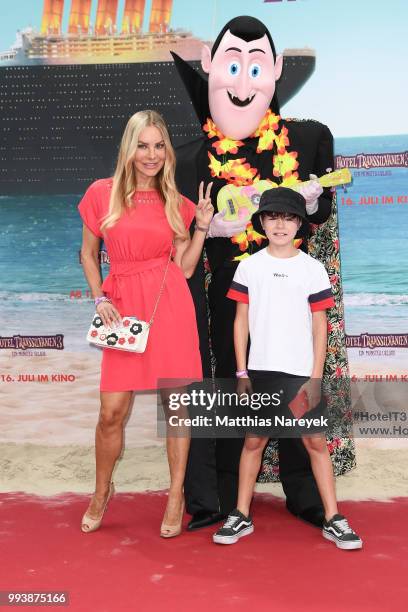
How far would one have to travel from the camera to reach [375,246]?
5078 mm

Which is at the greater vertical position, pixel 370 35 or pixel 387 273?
pixel 370 35

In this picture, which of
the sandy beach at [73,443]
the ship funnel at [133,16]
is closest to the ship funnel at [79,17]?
the ship funnel at [133,16]

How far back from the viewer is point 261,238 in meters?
3.40

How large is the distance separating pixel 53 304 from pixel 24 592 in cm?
271

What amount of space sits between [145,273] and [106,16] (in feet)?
6.94

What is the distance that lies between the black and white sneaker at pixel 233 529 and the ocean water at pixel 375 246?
6.59 feet

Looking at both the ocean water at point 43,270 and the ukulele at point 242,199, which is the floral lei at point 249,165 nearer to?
the ukulele at point 242,199

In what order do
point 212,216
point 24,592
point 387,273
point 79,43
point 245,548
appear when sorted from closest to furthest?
point 24,592 → point 245,548 → point 212,216 → point 79,43 → point 387,273

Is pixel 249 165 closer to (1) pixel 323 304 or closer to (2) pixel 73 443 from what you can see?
(1) pixel 323 304

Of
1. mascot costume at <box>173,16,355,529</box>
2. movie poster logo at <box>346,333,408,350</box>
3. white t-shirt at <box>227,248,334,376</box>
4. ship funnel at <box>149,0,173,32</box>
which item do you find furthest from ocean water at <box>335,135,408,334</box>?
white t-shirt at <box>227,248,334,376</box>

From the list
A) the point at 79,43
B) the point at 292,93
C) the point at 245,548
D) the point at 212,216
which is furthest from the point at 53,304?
the point at 245,548

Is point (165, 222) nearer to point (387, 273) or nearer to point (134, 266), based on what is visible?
point (134, 266)

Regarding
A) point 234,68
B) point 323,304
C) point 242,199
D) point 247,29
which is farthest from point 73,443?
point 247,29

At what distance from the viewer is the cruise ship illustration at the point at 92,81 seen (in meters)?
4.75
